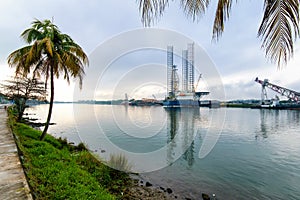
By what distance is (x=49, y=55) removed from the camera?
830 cm

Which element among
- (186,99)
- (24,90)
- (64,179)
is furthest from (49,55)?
(186,99)

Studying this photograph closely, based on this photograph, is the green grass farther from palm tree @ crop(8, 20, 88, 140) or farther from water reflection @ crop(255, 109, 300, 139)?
water reflection @ crop(255, 109, 300, 139)

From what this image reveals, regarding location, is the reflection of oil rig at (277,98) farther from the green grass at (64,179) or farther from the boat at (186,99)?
the green grass at (64,179)

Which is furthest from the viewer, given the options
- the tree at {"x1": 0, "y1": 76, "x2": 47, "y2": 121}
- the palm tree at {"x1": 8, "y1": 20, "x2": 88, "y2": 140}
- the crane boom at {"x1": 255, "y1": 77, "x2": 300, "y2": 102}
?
the crane boom at {"x1": 255, "y1": 77, "x2": 300, "y2": 102}

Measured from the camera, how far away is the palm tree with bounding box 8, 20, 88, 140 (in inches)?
324

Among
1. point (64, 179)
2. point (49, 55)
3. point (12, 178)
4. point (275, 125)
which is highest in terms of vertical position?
point (49, 55)

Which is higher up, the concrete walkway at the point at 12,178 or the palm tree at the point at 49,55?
the palm tree at the point at 49,55

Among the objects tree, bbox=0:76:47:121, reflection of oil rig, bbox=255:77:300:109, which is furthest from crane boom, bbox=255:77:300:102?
tree, bbox=0:76:47:121

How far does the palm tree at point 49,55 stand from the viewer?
823 centimetres

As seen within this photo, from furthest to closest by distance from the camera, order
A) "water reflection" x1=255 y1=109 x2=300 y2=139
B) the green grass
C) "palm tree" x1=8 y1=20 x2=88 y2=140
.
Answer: "water reflection" x1=255 y1=109 x2=300 y2=139 → "palm tree" x1=8 y1=20 x2=88 y2=140 → the green grass

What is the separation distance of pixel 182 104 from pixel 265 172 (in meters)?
74.6

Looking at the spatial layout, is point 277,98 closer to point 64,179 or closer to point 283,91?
→ point 283,91

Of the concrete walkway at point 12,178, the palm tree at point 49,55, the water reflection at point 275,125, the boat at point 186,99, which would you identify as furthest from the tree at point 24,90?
the boat at point 186,99

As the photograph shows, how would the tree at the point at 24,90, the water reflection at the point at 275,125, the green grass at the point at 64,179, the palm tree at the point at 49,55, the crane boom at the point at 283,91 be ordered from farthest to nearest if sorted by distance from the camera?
the crane boom at the point at 283,91
the water reflection at the point at 275,125
the tree at the point at 24,90
the palm tree at the point at 49,55
the green grass at the point at 64,179
